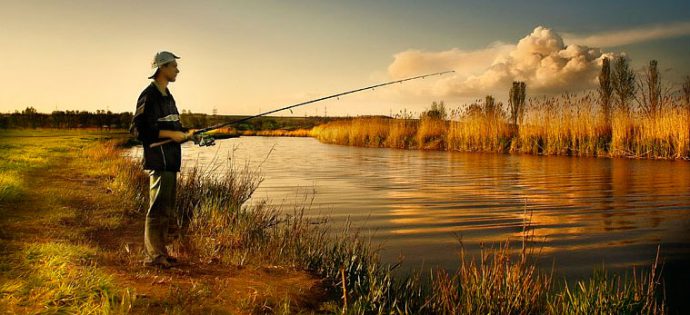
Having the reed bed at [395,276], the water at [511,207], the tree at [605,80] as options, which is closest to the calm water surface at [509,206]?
the water at [511,207]

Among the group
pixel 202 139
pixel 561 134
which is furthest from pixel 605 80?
pixel 202 139

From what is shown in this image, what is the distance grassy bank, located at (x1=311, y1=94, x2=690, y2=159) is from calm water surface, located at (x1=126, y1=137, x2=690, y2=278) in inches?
140

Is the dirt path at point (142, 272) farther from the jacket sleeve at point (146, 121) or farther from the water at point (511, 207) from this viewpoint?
the water at point (511, 207)

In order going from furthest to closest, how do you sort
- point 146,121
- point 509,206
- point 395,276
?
point 509,206 → point 395,276 → point 146,121

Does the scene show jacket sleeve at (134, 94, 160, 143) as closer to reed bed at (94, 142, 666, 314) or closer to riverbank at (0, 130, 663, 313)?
riverbank at (0, 130, 663, 313)

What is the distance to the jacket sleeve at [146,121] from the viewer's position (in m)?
5.01

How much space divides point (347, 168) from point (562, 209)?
11.0 metres

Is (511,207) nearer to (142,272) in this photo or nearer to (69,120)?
(142,272)

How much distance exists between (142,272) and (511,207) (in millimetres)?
7943

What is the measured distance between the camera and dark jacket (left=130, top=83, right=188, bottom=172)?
5023mm

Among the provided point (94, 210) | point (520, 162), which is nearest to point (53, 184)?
point (94, 210)

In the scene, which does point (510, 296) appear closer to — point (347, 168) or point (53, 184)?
point (53, 184)

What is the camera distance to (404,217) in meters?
9.58

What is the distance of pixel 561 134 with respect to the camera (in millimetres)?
26844
